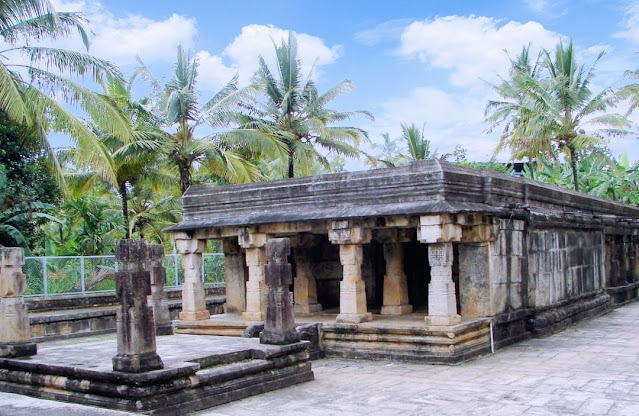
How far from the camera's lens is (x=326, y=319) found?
42.0 ft

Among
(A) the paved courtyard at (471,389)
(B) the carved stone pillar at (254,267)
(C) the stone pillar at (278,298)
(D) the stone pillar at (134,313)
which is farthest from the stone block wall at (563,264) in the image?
(D) the stone pillar at (134,313)

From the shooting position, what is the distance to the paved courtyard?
764 centimetres

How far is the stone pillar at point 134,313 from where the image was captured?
753cm

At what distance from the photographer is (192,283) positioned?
44.5 feet

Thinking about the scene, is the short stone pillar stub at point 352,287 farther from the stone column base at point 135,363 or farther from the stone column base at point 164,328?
the stone column base at point 135,363

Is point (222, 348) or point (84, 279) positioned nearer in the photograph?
point (222, 348)

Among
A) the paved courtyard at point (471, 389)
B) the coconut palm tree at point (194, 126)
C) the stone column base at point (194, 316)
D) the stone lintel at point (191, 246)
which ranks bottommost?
the paved courtyard at point (471, 389)

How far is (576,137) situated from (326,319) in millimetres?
17136

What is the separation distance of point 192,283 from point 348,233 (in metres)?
3.73

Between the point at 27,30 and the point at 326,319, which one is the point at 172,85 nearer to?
the point at 27,30

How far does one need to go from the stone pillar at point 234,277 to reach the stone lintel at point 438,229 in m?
5.02

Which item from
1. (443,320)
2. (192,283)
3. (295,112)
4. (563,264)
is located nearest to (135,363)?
(443,320)

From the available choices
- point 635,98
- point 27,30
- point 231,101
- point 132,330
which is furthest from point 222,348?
point 635,98

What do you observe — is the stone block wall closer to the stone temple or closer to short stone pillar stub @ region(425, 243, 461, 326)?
the stone temple
